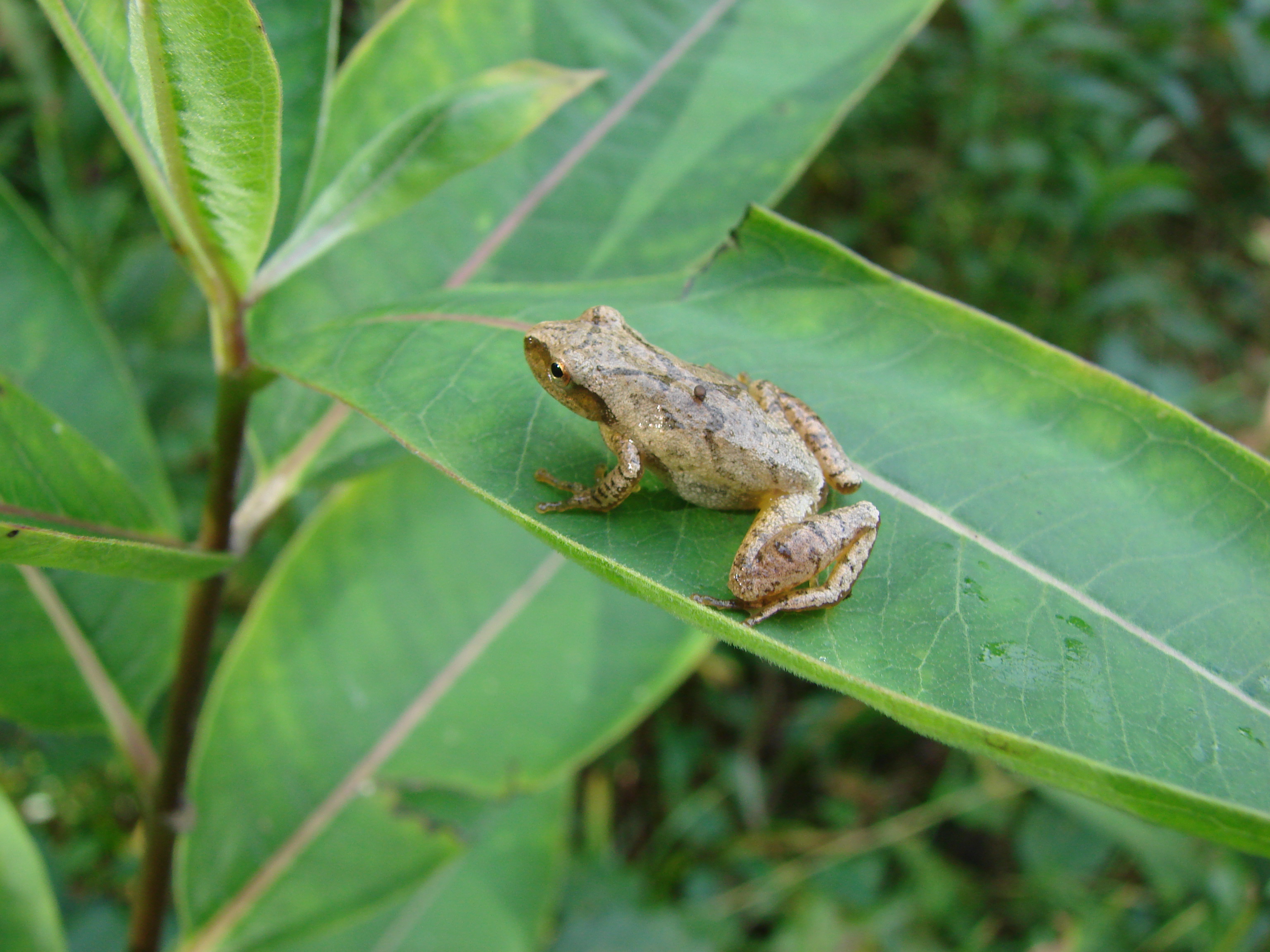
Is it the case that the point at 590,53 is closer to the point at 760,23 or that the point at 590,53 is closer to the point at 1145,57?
the point at 760,23

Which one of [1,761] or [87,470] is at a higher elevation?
[87,470]

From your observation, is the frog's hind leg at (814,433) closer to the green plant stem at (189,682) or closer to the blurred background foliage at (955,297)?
the green plant stem at (189,682)

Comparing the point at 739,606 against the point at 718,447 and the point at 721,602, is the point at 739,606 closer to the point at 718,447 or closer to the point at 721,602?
the point at 721,602

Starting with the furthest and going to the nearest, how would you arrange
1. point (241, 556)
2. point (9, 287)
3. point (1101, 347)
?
1. point (1101, 347)
2. point (9, 287)
3. point (241, 556)

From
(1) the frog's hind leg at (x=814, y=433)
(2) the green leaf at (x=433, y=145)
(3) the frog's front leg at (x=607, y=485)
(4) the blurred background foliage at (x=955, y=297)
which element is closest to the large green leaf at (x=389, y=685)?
(4) the blurred background foliage at (x=955, y=297)

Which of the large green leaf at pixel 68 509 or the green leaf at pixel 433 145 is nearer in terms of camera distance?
the large green leaf at pixel 68 509

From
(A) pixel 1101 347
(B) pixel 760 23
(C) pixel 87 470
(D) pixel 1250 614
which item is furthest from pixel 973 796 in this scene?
(C) pixel 87 470

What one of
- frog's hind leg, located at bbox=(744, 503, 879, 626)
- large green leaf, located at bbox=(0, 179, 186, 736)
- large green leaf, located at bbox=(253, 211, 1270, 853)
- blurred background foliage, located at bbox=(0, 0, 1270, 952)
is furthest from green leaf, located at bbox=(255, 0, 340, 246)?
blurred background foliage, located at bbox=(0, 0, 1270, 952)
